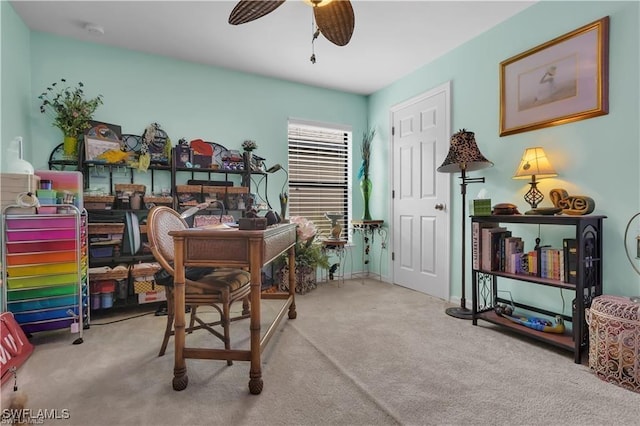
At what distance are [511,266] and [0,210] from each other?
3767mm

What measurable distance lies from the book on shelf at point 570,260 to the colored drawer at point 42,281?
3.55m

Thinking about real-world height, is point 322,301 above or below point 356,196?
below

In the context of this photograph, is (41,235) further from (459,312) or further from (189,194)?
(459,312)

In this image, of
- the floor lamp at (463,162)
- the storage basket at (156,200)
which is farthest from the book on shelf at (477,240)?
the storage basket at (156,200)

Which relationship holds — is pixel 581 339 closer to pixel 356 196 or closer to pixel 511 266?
pixel 511 266

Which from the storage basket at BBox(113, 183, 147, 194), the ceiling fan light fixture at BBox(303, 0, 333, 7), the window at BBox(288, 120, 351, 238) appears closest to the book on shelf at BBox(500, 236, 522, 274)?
the ceiling fan light fixture at BBox(303, 0, 333, 7)

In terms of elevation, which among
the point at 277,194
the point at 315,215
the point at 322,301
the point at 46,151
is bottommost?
the point at 322,301

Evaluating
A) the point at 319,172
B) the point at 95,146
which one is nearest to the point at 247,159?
the point at 319,172

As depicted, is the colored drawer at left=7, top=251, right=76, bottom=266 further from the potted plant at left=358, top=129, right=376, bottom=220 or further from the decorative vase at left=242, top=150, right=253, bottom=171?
the potted plant at left=358, top=129, right=376, bottom=220

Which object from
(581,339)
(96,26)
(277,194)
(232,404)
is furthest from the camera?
(277,194)

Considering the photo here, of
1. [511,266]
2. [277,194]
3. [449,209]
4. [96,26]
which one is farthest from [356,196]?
[96,26]

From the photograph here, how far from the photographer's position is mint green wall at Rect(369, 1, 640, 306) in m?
2.10

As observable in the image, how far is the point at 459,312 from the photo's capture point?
2.96m

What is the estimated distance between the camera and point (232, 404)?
1.58 metres
